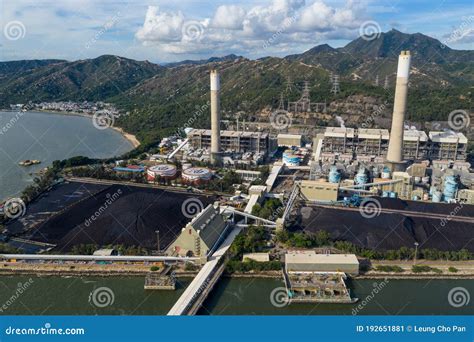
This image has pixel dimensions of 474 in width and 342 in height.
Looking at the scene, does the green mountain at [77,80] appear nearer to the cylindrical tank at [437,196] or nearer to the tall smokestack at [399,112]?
the tall smokestack at [399,112]

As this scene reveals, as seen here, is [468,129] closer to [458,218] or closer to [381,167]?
[381,167]

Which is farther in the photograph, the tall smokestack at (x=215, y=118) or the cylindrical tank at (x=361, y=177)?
the tall smokestack at (x=215, y=118)

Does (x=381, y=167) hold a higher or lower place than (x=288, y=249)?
higher

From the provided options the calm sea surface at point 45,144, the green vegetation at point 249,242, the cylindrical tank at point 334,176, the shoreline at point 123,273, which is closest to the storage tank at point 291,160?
the cylindrical tank at point 334,176

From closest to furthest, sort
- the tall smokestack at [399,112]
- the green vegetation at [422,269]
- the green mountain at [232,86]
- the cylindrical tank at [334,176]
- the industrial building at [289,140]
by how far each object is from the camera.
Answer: the green vegetation at [422,269] < the cylindrical tank at [334,176] < the tall smokestack at [399,112] < the industrial building at [289,140] < the green mountain at [232,86]

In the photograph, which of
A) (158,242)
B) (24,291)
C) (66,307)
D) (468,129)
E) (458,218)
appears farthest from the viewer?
A: (468,129)

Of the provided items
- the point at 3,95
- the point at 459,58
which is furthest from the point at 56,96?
the point at 459,58

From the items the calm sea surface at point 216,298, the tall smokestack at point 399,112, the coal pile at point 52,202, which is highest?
the tall smokestack at point 399,112
